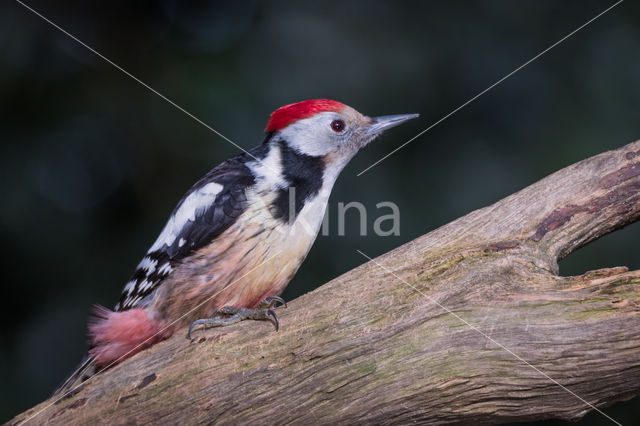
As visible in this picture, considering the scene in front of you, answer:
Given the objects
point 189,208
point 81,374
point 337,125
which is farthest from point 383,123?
point 81,374

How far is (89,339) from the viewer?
7.37ft

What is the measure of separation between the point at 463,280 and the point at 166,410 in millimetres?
951

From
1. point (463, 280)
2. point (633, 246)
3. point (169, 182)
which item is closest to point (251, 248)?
point (463, 280)

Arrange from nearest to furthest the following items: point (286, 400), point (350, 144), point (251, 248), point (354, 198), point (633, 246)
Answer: point (286, 400)
point (251, 248)
point (350, 144)
point (633, 246)
point (354, 198)

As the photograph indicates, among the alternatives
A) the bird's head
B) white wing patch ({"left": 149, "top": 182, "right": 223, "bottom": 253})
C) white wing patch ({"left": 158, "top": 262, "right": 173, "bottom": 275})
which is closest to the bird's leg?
white wing patch ({"left": 158, "top": 262, "right": 173, "bottom": 275})

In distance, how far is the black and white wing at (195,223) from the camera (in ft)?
7.42

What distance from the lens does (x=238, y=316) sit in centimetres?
206

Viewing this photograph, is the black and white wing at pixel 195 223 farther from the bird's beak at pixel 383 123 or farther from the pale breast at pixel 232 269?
the bird's beak at pixel 383 123

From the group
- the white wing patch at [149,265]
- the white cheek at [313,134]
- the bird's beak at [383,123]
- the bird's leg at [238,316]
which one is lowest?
the bird's leg at [238,316]

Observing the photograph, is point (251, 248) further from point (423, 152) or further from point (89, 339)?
point (423, 152)

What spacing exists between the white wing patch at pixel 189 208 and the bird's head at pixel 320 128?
389 mm

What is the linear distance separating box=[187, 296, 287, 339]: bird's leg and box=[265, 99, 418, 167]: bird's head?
67 cm

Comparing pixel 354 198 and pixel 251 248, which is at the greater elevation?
pixel 354 198

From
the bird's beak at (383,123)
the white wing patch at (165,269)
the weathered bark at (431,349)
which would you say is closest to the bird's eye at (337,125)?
the bird's beak at (383,123)
